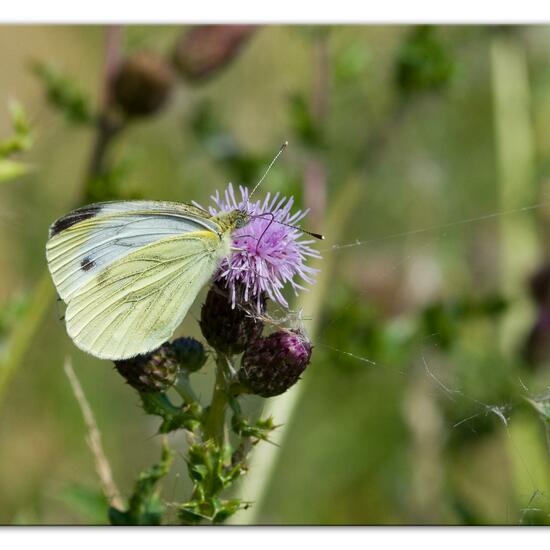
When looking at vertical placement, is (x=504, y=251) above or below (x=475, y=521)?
above

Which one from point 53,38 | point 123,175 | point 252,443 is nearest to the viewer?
point 252,443

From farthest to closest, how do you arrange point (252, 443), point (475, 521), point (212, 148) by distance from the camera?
point (212, 148), point (475, 521), point (252, 443)

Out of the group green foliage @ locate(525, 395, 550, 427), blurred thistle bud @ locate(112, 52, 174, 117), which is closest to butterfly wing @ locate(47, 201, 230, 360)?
blurred thistle bud @ locate(112, 52, 174, 117)

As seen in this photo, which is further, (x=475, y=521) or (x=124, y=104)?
(x=124, y=104)

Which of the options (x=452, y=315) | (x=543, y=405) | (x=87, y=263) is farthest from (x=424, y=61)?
(x=87, y=263)

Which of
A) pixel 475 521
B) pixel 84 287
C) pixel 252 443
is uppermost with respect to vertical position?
pixel 84 287

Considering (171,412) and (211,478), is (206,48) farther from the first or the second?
(211,478)
